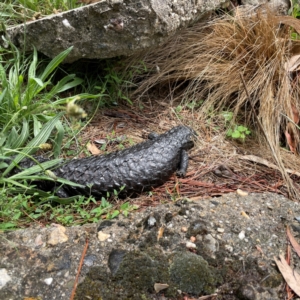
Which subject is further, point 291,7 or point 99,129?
point 291,7

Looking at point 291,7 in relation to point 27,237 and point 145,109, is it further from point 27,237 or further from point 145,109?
point 27,237

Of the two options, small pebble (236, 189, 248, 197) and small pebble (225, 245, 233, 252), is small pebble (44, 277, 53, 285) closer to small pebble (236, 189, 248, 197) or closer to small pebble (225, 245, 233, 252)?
small pebble (225, 245, 233, 252)

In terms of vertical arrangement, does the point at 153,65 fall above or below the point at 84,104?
above

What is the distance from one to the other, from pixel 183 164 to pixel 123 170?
22.1 inches

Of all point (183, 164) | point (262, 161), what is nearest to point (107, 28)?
point (183, 164)

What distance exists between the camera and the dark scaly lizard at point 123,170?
8.81ft

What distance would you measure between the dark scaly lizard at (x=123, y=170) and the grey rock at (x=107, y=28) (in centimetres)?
95

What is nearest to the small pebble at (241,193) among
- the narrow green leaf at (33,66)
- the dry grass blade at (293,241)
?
the dry grass blade at (293,241)

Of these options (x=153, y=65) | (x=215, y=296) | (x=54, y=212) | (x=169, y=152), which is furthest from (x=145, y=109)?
(x=215, y=296)

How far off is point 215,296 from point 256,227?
0.58 m

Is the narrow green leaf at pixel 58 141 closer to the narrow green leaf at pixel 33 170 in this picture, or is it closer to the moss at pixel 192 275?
the narrow green leaf at pixel 33 170

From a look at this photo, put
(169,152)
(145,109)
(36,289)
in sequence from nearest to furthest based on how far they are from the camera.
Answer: (36,289) → (169,152) → (145,109)

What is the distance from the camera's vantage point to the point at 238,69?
11.9 ft

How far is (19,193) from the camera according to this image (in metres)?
2.42
